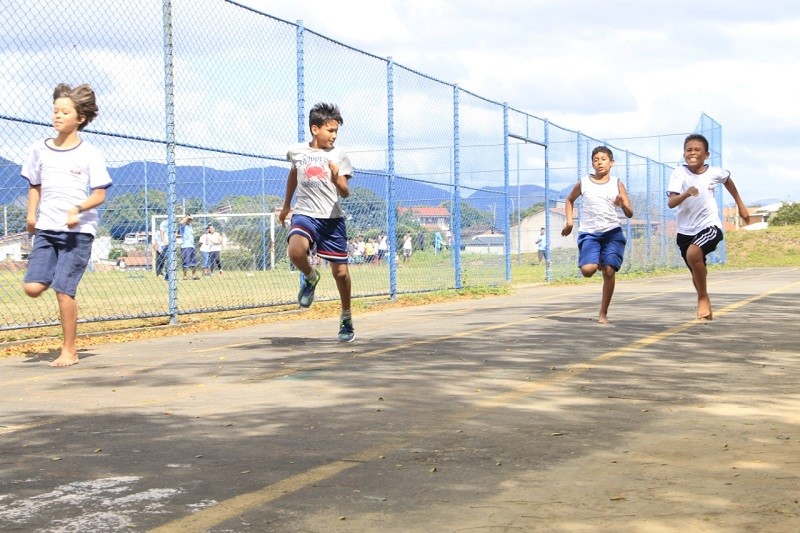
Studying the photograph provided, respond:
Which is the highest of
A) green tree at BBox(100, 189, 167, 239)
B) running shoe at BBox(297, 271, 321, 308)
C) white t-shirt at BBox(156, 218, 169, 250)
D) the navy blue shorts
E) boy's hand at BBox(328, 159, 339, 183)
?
Result: boy's hand at BBox(328, 159, 339, 183)

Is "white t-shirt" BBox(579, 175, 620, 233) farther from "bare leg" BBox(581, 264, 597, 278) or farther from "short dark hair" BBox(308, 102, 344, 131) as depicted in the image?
"short dark hair" BBox(308, 102, 344, 131)

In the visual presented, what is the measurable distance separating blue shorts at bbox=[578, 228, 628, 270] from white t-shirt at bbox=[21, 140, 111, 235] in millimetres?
5983

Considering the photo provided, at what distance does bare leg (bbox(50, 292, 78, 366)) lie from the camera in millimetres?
8852

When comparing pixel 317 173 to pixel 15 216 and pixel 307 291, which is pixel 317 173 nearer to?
pixel 307 291

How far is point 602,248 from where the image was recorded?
43.9ft

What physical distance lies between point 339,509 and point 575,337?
6923 mm

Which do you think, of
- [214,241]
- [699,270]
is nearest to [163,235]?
[214,241]

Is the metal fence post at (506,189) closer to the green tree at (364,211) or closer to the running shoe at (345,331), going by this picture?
the green tree at (364,211)

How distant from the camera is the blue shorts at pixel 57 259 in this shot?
8.83 meters

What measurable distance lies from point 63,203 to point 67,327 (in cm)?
90

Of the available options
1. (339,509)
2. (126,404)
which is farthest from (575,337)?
(339,509)

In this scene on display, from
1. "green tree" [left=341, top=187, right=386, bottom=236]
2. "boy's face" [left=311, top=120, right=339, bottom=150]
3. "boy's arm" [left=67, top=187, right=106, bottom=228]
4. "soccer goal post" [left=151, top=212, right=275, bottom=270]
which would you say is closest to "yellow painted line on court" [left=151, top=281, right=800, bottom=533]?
"boy's face" [left=311, top=120, right=339, bottom=150]

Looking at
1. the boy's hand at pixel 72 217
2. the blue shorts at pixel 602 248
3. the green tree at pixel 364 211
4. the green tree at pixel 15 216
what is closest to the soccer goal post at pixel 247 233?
the green tree at pixel 364 211

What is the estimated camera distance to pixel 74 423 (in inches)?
235
